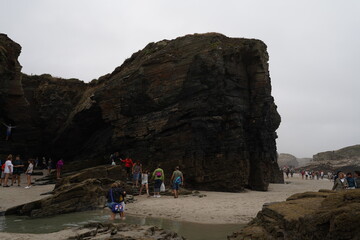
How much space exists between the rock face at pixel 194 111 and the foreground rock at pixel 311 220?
14340 millimetres

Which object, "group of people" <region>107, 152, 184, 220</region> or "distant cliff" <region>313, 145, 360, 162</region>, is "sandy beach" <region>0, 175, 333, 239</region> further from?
"distant cliff" <region>313, 145, 360, 162</region>

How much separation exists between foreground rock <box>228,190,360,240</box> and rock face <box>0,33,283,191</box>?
1434 cm

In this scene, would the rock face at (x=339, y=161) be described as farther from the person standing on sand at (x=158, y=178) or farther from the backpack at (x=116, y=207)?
the backpack at (x=116, y=207)

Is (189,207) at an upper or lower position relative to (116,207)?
lower

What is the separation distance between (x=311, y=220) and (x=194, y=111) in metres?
18.6

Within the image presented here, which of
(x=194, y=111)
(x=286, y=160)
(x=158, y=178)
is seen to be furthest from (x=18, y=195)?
(x=286, y=160)

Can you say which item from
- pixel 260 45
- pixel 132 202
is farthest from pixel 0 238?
pixel 260 45

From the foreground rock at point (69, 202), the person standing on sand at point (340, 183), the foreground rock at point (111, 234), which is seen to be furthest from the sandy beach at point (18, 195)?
the person standing on sand at point (340, 183)

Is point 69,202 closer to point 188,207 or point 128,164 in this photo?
point 188,207

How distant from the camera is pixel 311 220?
6.38m

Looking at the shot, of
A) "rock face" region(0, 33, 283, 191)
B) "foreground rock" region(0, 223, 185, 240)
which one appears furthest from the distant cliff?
"foreground rock" region(0, 223, 185, 240)

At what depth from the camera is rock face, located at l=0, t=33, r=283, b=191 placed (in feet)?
79.6

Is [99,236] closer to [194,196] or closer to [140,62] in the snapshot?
[194,196]

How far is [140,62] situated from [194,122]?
862cm
